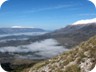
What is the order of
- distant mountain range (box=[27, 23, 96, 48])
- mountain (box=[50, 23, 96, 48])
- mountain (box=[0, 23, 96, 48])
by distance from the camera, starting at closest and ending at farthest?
distant mountain range (box=[27, 23, 96, 48])
mountain (box=[0, 23, 96, 48])
mountain (box=[50, 23, 96, 48])

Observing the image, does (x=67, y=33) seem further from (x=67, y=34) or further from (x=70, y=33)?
(x=70, y=33)

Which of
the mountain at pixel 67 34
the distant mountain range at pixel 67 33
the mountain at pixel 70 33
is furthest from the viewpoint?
the mountain at pixel 70 33

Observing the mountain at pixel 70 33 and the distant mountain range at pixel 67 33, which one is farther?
the mountain at pixel 70 33

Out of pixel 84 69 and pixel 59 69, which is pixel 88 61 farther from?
pixel 59 69

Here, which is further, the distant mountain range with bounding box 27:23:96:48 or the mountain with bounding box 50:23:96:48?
the mountain with bounding box 50:23:96:48

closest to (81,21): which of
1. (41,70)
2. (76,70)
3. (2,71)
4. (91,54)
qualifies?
(91,54)

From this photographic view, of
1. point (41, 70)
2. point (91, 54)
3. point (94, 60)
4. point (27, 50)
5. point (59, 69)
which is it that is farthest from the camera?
point (27, 50)

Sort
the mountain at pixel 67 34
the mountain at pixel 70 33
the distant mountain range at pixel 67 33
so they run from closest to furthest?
the distant mountain range at pixel 67 33
the mountain at pixel 67 34
the mountain at pixel 70 33

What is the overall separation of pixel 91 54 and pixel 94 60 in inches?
31.4

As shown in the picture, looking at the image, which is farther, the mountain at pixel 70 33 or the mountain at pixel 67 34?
the mountain at pixel 70 33

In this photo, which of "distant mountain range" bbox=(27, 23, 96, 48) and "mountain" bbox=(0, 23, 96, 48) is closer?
"distant mountain range" bbox=(27, 23, 96, 48)

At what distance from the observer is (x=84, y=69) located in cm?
954

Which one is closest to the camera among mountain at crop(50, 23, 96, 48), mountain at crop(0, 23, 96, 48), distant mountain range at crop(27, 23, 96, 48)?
distant mountain range at crop(27, 23, 96, 48)

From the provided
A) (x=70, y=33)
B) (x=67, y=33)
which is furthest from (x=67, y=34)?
(x=70, y=33)
